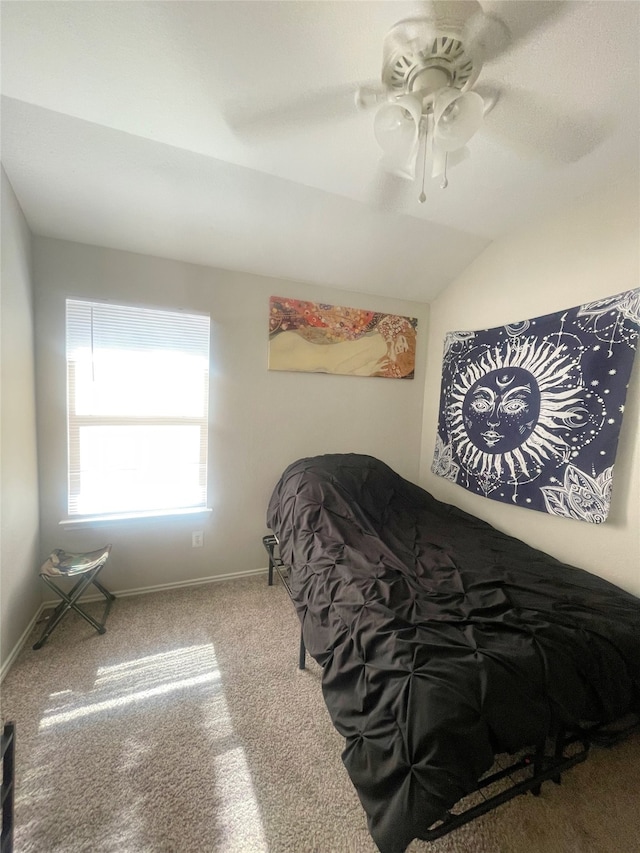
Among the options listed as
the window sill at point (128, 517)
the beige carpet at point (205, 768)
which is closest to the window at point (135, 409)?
the window sill at point (128, 517)

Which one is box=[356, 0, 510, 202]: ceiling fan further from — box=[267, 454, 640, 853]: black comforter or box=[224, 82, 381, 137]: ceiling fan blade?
box=[267, 454, 640, 853]: black comforter

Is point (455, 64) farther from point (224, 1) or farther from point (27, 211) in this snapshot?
point (27, 211)

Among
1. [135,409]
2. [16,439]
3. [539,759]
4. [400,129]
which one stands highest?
[400,129]

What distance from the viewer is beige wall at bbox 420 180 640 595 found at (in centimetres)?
147

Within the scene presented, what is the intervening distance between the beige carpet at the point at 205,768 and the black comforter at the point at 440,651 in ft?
1.30

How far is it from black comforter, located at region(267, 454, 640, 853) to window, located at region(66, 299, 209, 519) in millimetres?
1006

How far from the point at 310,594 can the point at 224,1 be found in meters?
2.09

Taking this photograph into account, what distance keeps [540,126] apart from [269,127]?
3.69ft

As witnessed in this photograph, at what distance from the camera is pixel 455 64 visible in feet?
3.04

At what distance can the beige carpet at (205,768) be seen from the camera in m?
0.98

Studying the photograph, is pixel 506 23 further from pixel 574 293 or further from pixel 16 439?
pixel 16 439

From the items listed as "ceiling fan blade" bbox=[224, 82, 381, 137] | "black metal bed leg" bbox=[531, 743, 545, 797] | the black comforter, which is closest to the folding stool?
the black comforter

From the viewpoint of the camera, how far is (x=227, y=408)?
7.32ft

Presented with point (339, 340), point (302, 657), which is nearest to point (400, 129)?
point (339, 340)
